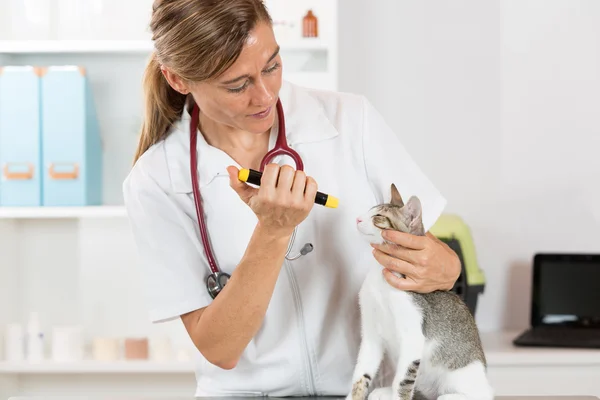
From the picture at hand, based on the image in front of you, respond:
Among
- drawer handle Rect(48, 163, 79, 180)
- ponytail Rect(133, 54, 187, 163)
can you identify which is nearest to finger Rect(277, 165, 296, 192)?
ponytail Rect(133, 54, 187, 163)

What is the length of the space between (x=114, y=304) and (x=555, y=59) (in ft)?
5.38

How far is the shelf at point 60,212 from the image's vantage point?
2408 mm

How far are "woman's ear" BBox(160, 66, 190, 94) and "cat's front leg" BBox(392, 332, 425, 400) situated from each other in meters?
0.50

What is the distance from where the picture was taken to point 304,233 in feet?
4.29

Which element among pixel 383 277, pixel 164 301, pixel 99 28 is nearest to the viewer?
pixel 383 277

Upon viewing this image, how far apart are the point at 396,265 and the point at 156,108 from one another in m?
0.50

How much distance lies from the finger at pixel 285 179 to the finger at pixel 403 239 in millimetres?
153

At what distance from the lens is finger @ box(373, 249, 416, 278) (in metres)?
1.10

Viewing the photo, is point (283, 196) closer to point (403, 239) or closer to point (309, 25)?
point (403, 239)

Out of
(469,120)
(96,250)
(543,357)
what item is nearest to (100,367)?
(96,250)

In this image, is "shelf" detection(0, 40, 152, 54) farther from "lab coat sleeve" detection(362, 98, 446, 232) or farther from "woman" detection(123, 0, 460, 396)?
"lab coat sleeve" detection(362, 98, 446, 232)

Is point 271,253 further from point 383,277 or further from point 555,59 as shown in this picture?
point 555,59

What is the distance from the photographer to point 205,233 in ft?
4.19

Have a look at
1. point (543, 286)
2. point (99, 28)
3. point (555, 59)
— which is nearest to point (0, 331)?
point (99, 28)
